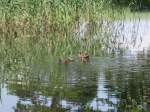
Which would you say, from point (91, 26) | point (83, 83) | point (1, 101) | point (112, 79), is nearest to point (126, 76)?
point (112, 79)

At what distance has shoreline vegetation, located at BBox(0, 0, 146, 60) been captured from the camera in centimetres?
1761

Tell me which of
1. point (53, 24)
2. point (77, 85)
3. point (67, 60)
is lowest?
point (77, 85)

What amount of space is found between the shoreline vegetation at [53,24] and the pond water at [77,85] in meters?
2.96

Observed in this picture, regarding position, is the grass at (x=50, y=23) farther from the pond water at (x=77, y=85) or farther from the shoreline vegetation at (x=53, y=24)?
the pond water at (x=77, y=85)

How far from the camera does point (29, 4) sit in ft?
58.7

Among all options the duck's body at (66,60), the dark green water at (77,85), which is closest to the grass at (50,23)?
the duck's body at (66,60)

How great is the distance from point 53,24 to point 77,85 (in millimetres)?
7552

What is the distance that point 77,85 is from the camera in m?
11.0

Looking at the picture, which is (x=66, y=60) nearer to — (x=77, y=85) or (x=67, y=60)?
(x=67, y=60)

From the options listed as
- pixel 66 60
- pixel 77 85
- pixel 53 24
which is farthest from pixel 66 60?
pixel 53 24

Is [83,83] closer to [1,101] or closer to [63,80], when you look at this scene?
[63,80]

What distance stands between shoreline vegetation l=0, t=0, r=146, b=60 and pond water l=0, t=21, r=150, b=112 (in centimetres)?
296

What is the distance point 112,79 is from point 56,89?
1548 mm

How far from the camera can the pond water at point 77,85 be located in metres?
9.45
